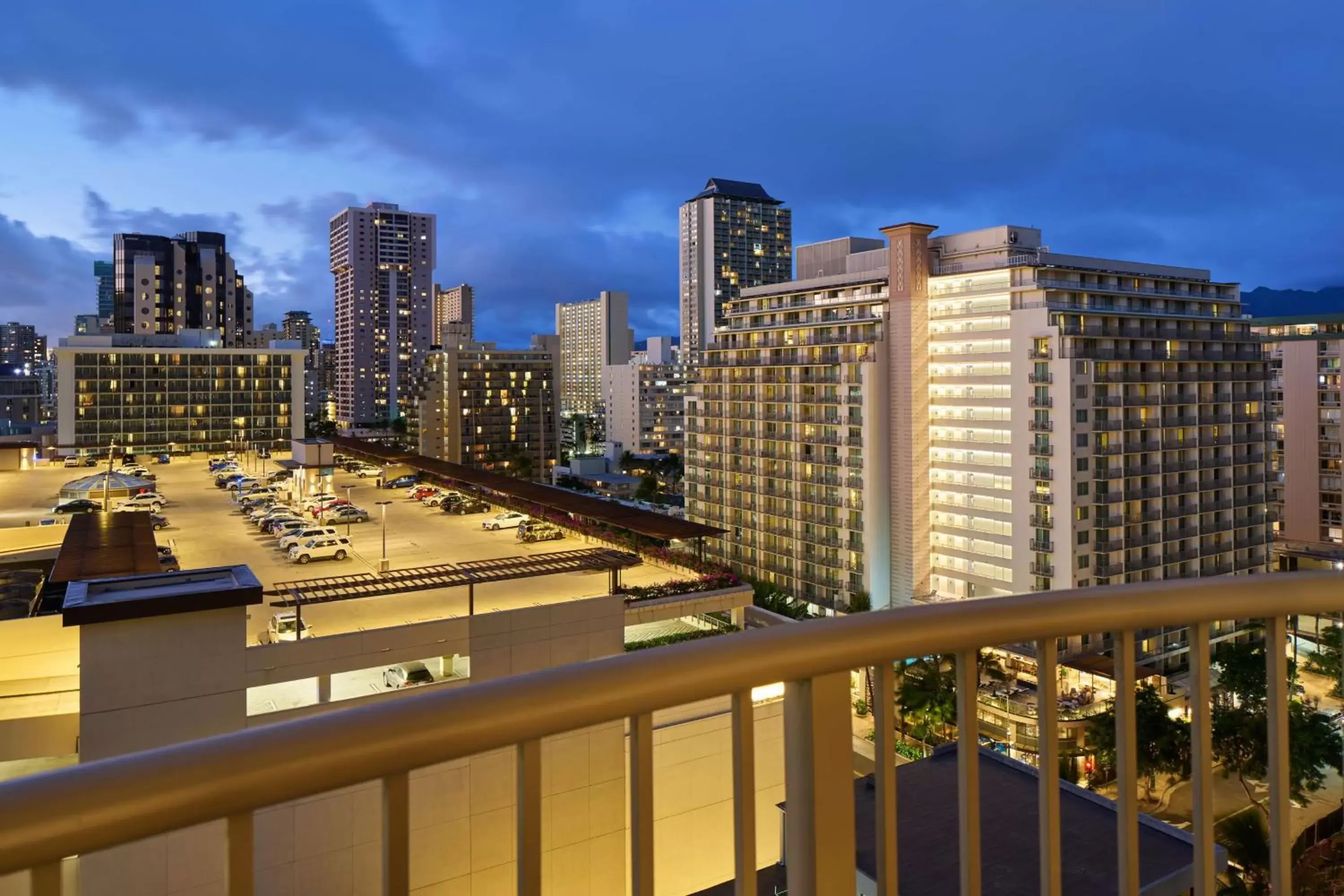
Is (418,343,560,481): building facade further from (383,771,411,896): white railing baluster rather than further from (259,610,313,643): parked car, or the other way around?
(383,771,411,896): white railing baluster

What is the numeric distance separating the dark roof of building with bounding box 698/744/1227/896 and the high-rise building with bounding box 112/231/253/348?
311ft

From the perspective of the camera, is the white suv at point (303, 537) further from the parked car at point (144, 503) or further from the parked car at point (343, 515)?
the parked car at point (144, 503)

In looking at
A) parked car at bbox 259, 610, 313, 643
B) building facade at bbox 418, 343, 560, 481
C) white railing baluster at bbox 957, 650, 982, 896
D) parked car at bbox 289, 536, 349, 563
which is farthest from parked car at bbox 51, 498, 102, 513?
building facade at bbox 418, 343, 560, 481

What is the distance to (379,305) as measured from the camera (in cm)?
14600

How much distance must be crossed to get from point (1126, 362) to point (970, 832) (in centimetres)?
3906

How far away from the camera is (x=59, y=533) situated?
55.5 ft

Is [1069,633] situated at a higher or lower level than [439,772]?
higher

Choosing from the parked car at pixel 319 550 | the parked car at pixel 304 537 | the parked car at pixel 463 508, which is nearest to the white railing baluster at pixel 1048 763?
the parked car at pixel 319 550

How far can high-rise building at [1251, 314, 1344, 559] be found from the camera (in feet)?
148

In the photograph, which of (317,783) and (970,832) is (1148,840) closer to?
(970,832)

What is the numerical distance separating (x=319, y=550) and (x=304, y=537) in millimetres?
493

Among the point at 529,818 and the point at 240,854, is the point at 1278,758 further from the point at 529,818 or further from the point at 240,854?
the point at 240,854

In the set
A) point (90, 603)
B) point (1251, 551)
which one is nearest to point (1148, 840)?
point (90, 603)

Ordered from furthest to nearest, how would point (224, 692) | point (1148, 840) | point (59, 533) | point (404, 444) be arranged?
point (404, 444) < point (59, 533) < point (224, 692) < point (1148, 840)
